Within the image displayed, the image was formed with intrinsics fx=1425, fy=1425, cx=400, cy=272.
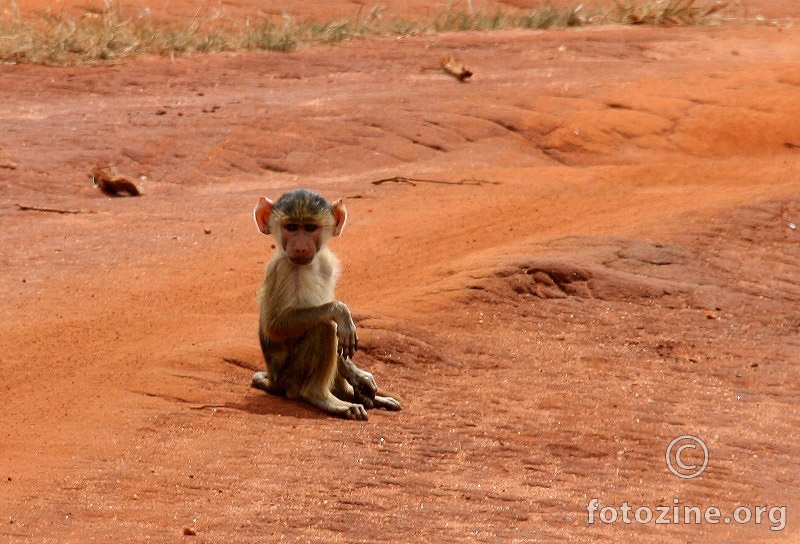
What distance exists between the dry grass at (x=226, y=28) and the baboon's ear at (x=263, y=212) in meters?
10.8

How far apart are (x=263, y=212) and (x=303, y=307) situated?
2.08 ft

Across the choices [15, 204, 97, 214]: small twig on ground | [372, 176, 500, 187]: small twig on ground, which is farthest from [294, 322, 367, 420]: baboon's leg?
[372, 176, 500, 187]: small twig on ground

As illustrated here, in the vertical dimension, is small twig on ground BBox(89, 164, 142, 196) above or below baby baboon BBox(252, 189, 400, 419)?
below

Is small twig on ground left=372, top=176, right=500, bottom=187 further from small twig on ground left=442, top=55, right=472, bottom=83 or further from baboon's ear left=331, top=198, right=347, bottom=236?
baboon's ear left=331, top=198, right=347, bottom=236

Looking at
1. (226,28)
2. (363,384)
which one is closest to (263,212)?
(363,384)

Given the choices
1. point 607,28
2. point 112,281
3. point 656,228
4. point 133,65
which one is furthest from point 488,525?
point 607,28

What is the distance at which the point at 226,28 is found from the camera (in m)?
21.4

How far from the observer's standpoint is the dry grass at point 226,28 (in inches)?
735

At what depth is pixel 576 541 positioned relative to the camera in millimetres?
6664

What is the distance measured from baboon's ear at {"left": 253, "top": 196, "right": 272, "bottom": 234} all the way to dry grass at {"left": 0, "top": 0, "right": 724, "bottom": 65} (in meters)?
10.8

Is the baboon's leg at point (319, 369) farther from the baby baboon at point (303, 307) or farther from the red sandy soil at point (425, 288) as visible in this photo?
the red sandy soil at point (425, 288)

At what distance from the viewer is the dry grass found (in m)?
18.7

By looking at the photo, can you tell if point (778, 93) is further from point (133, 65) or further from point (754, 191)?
point (133, 65)

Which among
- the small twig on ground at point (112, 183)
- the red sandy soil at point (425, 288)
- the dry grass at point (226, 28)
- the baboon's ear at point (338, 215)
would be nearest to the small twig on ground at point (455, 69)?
the red sandy soil at point (425, 288)
